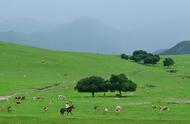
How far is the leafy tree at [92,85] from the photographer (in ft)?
244

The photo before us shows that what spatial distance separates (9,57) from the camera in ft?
439

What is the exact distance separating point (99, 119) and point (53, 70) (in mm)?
80116

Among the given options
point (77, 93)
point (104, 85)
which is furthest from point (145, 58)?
point (104, 85)

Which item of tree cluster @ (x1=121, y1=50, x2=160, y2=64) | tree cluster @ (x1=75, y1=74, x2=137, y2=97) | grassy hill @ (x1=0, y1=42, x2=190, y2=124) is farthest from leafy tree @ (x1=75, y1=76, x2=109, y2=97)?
tree cluster @ (x1=121, y1=50, x2=160, y2=64)

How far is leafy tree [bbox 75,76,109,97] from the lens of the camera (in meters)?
74.3

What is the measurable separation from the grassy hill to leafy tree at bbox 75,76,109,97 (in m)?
1.03

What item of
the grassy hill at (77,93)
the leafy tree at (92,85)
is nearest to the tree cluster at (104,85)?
the leafy tree at (92,85)

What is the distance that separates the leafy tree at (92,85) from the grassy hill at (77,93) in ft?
3.40

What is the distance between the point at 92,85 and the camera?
244 ft

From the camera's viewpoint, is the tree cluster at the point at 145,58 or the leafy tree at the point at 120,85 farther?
the tree cluster at the point at 145,58

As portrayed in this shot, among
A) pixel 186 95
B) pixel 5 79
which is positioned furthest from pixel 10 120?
pixel 5 79

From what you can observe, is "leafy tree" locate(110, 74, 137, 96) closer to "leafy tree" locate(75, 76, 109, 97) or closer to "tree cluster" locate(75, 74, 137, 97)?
"tree cluster" locate(75, 74, 137, 97)

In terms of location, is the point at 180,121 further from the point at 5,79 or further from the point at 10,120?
the point at 5,79

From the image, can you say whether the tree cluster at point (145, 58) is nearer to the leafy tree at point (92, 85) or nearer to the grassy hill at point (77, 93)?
the grassy hill at point (77, 93)
